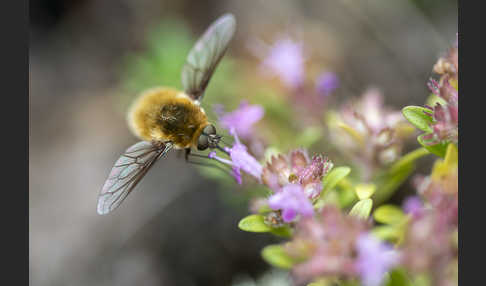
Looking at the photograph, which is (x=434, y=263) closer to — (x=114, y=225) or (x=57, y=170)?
(x=114, y=225)

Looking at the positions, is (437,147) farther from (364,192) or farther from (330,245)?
(330,245)

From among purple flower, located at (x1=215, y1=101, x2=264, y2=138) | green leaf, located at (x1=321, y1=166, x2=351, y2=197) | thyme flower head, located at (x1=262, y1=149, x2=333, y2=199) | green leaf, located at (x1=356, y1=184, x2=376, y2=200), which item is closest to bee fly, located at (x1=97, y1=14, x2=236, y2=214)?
purple flower, located at (x1=215, y1=101, x2=264, y2=138)

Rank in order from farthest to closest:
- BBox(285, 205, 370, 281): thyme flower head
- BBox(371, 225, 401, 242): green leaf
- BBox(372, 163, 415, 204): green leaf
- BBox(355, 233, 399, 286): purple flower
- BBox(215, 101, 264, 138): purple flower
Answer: BBox(215, 101, 264, 138): purple flower
BBox(372, 163, 415, 204): green leaf
BBox(371, 225, 401, 242): green leaf
BBox(285, 205, 370, 281): thyme flower head
BBox(355, 233, 399, 286): purple flower

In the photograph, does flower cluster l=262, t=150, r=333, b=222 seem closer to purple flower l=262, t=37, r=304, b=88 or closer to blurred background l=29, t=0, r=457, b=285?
blurred background l=29, t=0, r=457, b=285

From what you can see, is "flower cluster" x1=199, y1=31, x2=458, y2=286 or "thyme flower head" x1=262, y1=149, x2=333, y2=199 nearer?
"flower cluster" x1=199, y1=31, x2=458, y2=286

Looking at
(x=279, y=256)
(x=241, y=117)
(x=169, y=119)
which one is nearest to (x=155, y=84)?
(x=241, y=117)

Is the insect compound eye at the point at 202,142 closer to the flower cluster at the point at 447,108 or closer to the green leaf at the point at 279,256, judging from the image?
the green leaf at the point at 279,256

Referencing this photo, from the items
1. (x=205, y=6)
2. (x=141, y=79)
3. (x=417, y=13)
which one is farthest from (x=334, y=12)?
(x=141, y=79)
